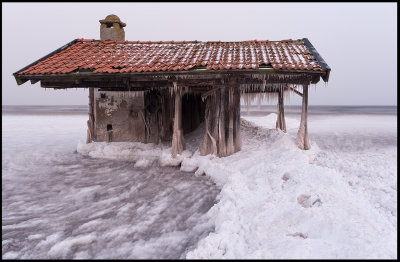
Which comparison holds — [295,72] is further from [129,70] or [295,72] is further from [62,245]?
[62,245]

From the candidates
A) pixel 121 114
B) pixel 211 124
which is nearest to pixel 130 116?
pixel 121 114

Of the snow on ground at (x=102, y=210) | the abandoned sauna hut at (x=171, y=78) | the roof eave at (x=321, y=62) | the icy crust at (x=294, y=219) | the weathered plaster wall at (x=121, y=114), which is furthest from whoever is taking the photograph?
the weathered plaster wall at (x=121, y=114)

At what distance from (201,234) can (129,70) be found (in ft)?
18.0

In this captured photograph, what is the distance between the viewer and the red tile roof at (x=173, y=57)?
27.2 ft

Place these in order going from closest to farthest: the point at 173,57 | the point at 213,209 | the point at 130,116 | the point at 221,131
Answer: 1. the point at 213,209
2. the point at 221,131
3. the point at 173,57
4. the point at 130,116

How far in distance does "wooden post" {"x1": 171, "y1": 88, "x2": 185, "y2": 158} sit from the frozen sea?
755 mm

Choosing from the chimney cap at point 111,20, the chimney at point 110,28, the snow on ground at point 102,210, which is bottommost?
the snow on ground at point 102,210

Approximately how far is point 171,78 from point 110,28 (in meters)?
6.58

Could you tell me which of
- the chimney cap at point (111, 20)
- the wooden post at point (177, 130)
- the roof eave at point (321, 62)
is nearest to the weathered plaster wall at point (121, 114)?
the wooden post at point (177, 130)

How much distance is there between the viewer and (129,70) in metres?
8.35

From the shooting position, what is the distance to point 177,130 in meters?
9.40

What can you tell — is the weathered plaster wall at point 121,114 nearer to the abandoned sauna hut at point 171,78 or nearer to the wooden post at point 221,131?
the abandoned sauna hut at point 171,78

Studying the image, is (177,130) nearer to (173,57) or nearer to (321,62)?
(173,57)

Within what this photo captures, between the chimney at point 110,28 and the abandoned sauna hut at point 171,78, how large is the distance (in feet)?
5.43
